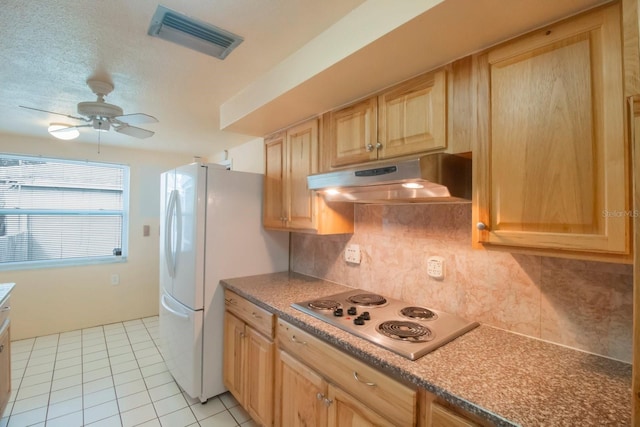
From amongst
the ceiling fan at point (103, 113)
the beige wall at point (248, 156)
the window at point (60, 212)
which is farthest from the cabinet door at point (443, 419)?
the window at point (60, 212)

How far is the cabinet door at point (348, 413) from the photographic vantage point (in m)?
1.14

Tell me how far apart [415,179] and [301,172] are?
3.55 feet

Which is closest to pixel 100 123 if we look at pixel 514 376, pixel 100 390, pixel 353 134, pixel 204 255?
pixel 204 255

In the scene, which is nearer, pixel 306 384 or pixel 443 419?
pixel 443 419

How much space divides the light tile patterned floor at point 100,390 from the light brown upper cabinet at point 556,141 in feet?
6.81

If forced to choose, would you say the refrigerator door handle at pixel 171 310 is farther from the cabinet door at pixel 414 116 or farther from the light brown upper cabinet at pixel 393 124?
the cabinet door at pixel 414 116

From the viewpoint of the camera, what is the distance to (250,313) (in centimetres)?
192

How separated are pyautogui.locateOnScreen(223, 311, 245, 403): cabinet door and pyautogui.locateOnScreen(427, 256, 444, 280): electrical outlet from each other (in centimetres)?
126

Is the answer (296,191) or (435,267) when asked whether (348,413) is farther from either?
(296,191)

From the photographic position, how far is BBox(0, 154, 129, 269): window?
3297 mm

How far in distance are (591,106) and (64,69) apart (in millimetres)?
2538

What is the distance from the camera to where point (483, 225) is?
3.75 feet

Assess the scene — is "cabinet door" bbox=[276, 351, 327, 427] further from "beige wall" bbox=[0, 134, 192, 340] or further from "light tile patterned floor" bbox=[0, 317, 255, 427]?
"beige wall" bbox=[0, 134, 192, 340]

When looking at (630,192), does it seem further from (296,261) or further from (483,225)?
(296,261)
